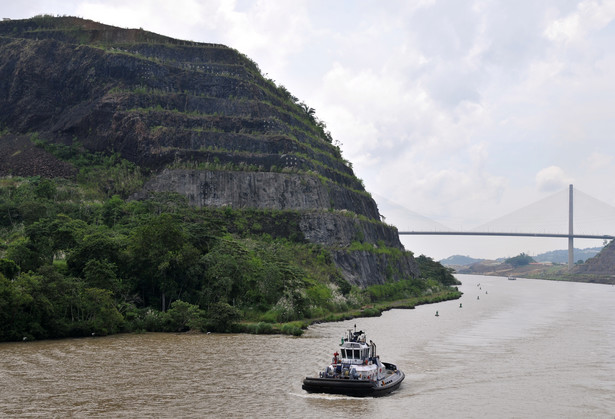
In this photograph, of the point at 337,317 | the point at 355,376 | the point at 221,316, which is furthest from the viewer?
the point at 337,317

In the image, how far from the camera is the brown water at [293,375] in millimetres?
36219

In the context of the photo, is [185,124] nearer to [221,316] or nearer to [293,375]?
[221,316]

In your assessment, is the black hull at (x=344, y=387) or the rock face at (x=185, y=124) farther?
the rock face at (x=185, y=124)

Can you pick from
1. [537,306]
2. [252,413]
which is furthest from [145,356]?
[537,306]

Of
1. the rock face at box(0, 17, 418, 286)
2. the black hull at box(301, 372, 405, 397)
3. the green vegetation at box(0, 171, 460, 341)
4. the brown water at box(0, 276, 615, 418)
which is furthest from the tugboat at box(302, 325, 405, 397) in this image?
the rock face at box(0, 17, 418, 286)

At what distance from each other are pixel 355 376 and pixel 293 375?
6.95 metres

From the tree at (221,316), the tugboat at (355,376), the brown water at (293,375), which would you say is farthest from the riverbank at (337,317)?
the tugboat at (355,376)

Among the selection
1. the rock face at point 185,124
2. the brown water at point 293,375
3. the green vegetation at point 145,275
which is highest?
the rock face at point 185,124

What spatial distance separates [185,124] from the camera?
11806cm

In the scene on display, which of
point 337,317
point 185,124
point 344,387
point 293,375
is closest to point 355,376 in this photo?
point 344,387

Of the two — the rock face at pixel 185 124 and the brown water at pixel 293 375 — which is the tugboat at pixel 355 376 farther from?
the rock face at pixel 185 124

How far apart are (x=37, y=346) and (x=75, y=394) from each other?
19365 millimetres

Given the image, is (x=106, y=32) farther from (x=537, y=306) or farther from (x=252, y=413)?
(x=252, y=413)

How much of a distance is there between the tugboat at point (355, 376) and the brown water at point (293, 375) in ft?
1.99
